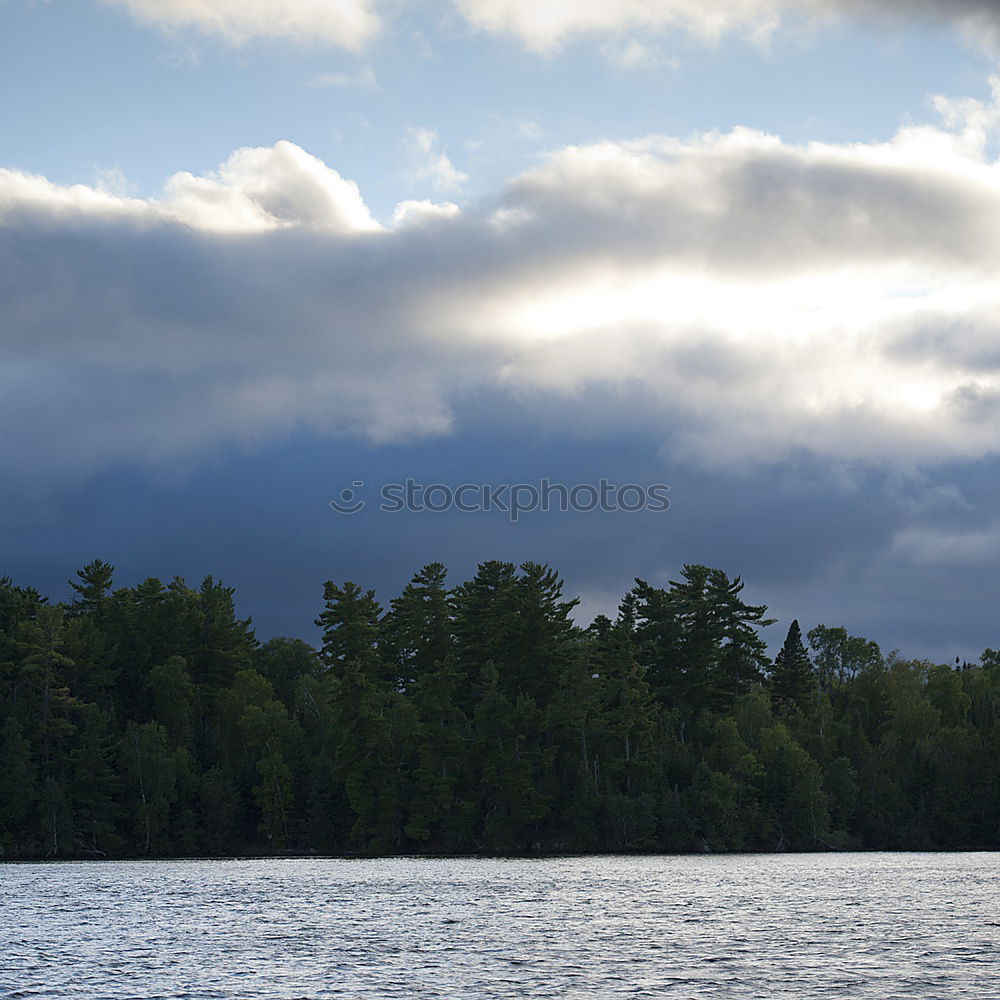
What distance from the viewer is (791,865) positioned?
117m

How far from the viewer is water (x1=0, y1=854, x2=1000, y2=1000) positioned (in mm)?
43094

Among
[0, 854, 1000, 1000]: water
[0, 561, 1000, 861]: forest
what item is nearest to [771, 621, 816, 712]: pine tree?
[0, 561, 1000, 861]: forest

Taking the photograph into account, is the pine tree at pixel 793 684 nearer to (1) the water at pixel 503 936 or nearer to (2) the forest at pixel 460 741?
(2) the forest at pixel 460 741

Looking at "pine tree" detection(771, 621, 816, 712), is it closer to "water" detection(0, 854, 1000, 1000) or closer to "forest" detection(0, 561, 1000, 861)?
"forest" detection(0, 561, 1000, 861)

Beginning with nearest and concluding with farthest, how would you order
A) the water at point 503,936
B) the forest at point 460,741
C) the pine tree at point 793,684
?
the water at point 503,936 < the forest at point 460,741 < the pine tree at point 793,684

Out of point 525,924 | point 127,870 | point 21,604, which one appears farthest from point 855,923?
point 21,604

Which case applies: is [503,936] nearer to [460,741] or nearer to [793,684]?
[460,741]

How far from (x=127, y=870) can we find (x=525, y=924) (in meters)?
63.4

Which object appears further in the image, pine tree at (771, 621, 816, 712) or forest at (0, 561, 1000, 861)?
pine tree at (771, 621, 816, 712)

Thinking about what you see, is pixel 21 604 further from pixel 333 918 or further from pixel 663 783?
pixel 333 918

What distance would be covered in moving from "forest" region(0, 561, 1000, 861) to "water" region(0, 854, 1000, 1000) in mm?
44019

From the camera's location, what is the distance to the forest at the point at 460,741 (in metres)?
145

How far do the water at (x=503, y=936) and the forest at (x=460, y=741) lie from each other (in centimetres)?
4402

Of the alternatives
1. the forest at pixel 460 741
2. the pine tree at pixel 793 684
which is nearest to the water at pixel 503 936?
the forest at pixel 460 741
